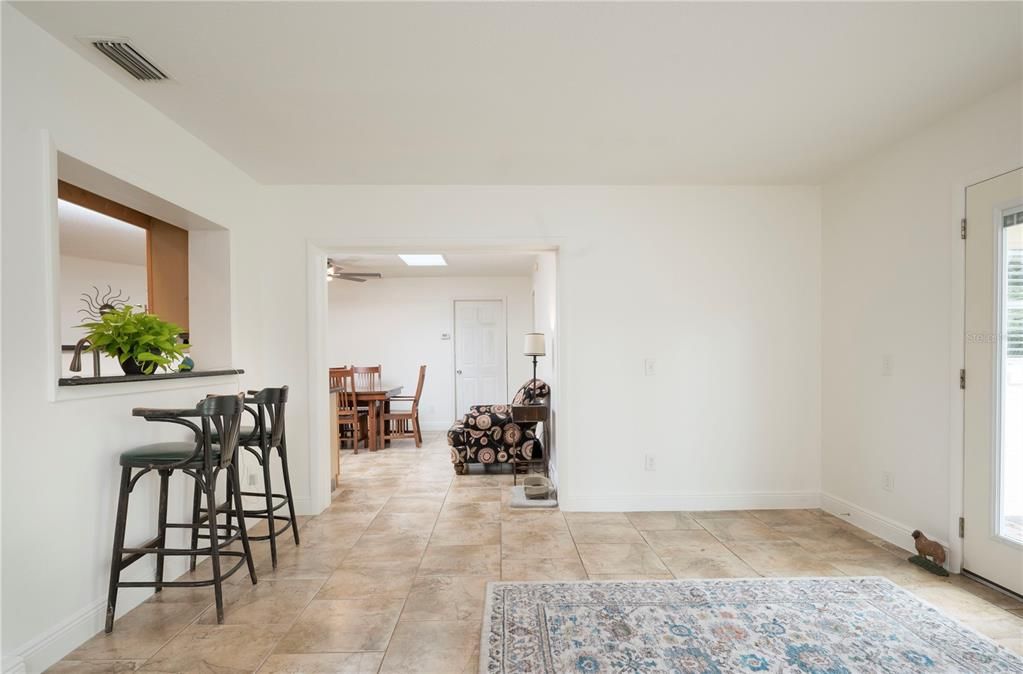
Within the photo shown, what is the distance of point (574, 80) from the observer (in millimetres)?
2234

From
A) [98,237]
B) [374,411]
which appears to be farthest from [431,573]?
[98,237]

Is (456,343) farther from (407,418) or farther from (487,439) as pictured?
(487,439)

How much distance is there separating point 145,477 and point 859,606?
338 cm

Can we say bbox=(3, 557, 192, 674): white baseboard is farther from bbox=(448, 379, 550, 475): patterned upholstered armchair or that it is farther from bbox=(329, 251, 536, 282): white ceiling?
bbox=(329, 251, 536, 282): white ceiling

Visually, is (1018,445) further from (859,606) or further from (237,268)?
(237,268)

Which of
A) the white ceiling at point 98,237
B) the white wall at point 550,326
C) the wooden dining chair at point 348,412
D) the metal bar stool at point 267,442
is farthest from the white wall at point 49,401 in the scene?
the wooden dining chair at point 348,412

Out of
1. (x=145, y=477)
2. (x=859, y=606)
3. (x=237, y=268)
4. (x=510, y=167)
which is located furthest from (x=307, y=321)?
(x=859, y=606)

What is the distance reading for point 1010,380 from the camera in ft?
7.79

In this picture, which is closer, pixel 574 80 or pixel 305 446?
pixel 574 80

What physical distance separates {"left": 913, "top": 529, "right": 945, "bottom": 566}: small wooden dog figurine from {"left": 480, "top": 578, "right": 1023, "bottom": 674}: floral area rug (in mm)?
370

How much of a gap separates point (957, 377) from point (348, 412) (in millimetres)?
5671

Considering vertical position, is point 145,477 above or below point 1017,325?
below

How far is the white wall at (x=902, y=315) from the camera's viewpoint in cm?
261

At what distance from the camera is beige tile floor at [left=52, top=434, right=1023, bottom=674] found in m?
1.98
